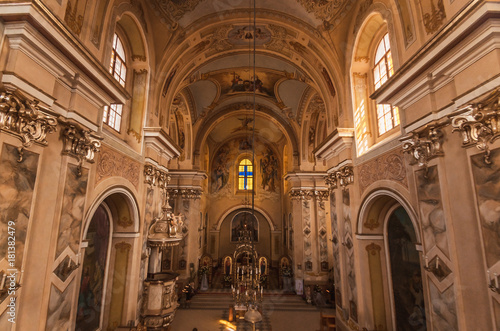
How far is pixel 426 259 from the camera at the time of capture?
16.6 ft

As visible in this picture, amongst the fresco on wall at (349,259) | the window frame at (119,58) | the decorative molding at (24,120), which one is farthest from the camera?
the fresco on wall at (349,259)

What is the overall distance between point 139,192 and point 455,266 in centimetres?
847

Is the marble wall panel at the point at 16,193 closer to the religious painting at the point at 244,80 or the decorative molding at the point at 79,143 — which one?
the decorative molding at the point at 79,143

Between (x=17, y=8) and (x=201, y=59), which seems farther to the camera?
(x=201, y=59)

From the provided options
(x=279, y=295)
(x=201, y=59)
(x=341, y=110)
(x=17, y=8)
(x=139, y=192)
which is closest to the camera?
(x=17, y=8)

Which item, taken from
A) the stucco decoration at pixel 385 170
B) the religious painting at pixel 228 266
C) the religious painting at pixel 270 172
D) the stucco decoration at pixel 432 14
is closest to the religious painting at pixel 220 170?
the religious painting at pixel 270 172

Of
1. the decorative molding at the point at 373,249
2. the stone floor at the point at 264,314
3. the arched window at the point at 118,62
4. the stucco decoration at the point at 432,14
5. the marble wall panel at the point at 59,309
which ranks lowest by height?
the stone floor at the point at 264,314

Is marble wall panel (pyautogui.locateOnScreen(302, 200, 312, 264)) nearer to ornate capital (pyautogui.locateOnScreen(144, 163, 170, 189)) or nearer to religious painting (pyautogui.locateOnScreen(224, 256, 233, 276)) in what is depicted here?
religious painting (pyautogui.locateOnScreen(224, 256, 233, 276))

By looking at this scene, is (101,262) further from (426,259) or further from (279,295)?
(279,295)

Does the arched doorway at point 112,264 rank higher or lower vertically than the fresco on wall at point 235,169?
lower

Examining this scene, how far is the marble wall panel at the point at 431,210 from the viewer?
189 inches

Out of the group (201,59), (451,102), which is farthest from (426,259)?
(201,59)

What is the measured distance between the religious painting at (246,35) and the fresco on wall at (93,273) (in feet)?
27.5

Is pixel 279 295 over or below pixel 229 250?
below
